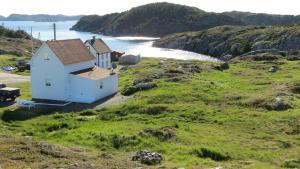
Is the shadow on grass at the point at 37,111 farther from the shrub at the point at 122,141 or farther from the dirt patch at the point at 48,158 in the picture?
the dirt patch at the point at 48,158

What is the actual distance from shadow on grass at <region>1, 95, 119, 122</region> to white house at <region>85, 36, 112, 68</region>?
84.2ft

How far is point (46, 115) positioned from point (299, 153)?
22700 millimetres

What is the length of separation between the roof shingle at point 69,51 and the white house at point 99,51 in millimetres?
17835

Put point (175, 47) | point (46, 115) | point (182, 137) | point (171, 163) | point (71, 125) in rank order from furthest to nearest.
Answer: point (175, 47) < point (46, 115) < point (71, 125) < point (182, 137) < point (171, 163)

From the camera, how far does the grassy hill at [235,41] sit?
119 meters

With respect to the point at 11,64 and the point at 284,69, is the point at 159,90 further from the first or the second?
the point at 11,64

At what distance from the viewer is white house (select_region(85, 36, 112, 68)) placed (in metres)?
70.8

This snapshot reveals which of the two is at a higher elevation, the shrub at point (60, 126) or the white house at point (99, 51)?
the white house at point (99, 51)

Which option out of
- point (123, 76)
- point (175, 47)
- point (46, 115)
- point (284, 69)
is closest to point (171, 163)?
point (46, 115)

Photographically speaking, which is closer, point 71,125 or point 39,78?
point 71,125

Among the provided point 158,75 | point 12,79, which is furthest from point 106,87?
point 12,79

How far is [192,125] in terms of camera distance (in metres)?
34.5

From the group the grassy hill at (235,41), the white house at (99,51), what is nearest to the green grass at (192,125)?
the white house at (99,51)

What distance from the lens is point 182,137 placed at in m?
30.2
